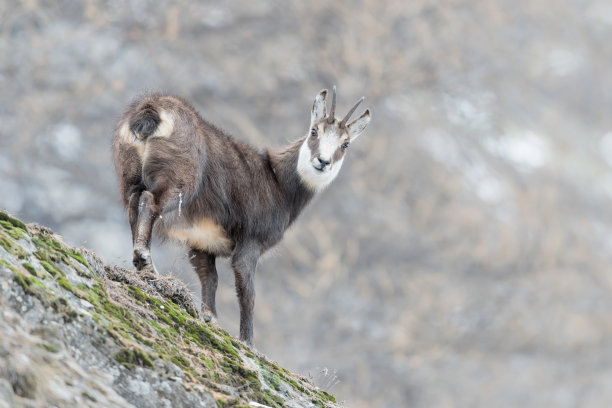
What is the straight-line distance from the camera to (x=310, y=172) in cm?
816

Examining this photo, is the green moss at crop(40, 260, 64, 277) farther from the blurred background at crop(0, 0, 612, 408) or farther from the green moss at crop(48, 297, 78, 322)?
the blurred background at crop(0, 0, 612, 408)

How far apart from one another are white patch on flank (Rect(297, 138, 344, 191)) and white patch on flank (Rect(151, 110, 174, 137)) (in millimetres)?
1665

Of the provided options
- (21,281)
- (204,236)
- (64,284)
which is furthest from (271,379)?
(204,236)

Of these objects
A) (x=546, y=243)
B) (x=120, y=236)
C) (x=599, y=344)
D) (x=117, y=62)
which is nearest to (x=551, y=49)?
(x=546, y=243)

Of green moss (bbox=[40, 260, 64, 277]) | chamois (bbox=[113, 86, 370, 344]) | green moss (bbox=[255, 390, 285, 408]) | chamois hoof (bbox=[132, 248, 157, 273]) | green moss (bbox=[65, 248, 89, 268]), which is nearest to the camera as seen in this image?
green moss (bbox=[40, 260, 64, 277])

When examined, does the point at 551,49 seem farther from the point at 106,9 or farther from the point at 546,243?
the point at 106,9

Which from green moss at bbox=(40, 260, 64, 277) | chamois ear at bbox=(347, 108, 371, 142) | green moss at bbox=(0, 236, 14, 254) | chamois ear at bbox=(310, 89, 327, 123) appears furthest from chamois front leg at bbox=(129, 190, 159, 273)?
chamois ear at bbox=(347, 108, 371, 142)

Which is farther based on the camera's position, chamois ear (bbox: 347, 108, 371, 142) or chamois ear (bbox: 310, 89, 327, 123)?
chamois ear (bbox: 347, 108, 371, 142)

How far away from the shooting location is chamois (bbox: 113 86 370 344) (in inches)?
261

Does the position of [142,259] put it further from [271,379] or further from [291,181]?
[291,181]

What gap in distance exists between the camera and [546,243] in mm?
24766

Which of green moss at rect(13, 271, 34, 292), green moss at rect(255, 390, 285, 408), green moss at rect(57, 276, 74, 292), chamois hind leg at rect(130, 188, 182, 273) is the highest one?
chamois hind leg at rect(130, 188, 182, 273)

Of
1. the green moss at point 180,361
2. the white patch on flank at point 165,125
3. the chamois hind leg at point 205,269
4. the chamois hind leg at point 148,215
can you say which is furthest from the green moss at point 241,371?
the chamois hind leg at point 205,269

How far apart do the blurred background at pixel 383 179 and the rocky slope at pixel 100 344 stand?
15.3 metres
